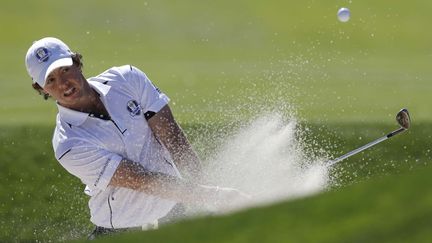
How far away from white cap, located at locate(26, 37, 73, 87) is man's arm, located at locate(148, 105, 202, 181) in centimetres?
62

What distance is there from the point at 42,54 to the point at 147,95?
64 cm

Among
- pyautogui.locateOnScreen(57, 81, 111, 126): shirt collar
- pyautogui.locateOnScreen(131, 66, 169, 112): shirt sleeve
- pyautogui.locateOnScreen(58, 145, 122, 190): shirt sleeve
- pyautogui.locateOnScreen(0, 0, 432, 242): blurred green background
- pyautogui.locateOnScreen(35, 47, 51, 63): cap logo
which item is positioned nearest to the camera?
pyautogui.locateOnScreen(58, 145, 122, 190): shirt sleeve

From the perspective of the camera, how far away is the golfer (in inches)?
212

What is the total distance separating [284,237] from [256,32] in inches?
560

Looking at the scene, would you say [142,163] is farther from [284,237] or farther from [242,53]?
[242,53]

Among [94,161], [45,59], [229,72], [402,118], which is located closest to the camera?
[94,161]

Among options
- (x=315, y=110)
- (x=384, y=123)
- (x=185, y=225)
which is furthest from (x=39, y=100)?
(x=185, y=225)

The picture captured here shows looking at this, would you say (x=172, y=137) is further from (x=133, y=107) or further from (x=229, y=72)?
(x=229, y=72)

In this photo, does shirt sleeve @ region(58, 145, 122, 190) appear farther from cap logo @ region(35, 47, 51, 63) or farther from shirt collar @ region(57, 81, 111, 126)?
cap logo @ region(35, 47, 51, 63)

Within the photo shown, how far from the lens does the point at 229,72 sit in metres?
14.5

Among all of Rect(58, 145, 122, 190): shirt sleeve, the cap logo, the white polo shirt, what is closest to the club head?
the white polo shirt

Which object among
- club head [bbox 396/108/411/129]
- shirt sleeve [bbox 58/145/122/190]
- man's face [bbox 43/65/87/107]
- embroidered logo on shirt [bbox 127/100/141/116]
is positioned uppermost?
club head [bbox 396/108/411/129]

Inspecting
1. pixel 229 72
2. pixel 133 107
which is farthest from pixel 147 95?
pixel 229 72

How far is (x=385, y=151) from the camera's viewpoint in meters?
8.99
